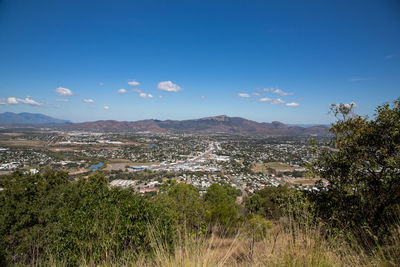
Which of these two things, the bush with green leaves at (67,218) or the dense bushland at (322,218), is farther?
the bush with green leaves at (67,218)

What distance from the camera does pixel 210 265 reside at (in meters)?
1.99

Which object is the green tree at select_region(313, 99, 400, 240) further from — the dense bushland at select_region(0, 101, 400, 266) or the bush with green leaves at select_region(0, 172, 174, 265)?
the bush with green leaves at select_region(0, 172, 174, 265)

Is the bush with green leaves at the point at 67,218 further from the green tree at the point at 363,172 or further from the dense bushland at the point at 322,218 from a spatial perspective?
the green tree at the point at 363,172

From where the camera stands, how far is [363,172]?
4.79 meters

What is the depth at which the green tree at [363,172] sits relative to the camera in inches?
169

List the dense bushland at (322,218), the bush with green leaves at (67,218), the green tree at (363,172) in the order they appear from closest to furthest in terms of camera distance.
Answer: the dense bushland at (322,218) < the green tree at (363,172) < the bush with green leaves at (67,218)

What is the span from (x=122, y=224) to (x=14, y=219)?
23.6ft

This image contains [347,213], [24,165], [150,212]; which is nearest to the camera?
[347,213]

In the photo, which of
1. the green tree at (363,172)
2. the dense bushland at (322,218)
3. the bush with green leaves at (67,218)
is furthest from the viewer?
the bush with green leaves at (67,218)

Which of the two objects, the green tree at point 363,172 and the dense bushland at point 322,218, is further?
the green tree at point 363,172

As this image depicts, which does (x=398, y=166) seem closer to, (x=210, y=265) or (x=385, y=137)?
(x=385, y=137)

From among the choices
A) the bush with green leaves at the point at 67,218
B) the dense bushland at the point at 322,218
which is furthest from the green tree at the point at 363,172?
the bush with green leaves at the point at 67,218

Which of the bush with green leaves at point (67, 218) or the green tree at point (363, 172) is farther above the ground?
the green tree at point (363, 172)

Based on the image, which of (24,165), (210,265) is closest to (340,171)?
(210,265)
